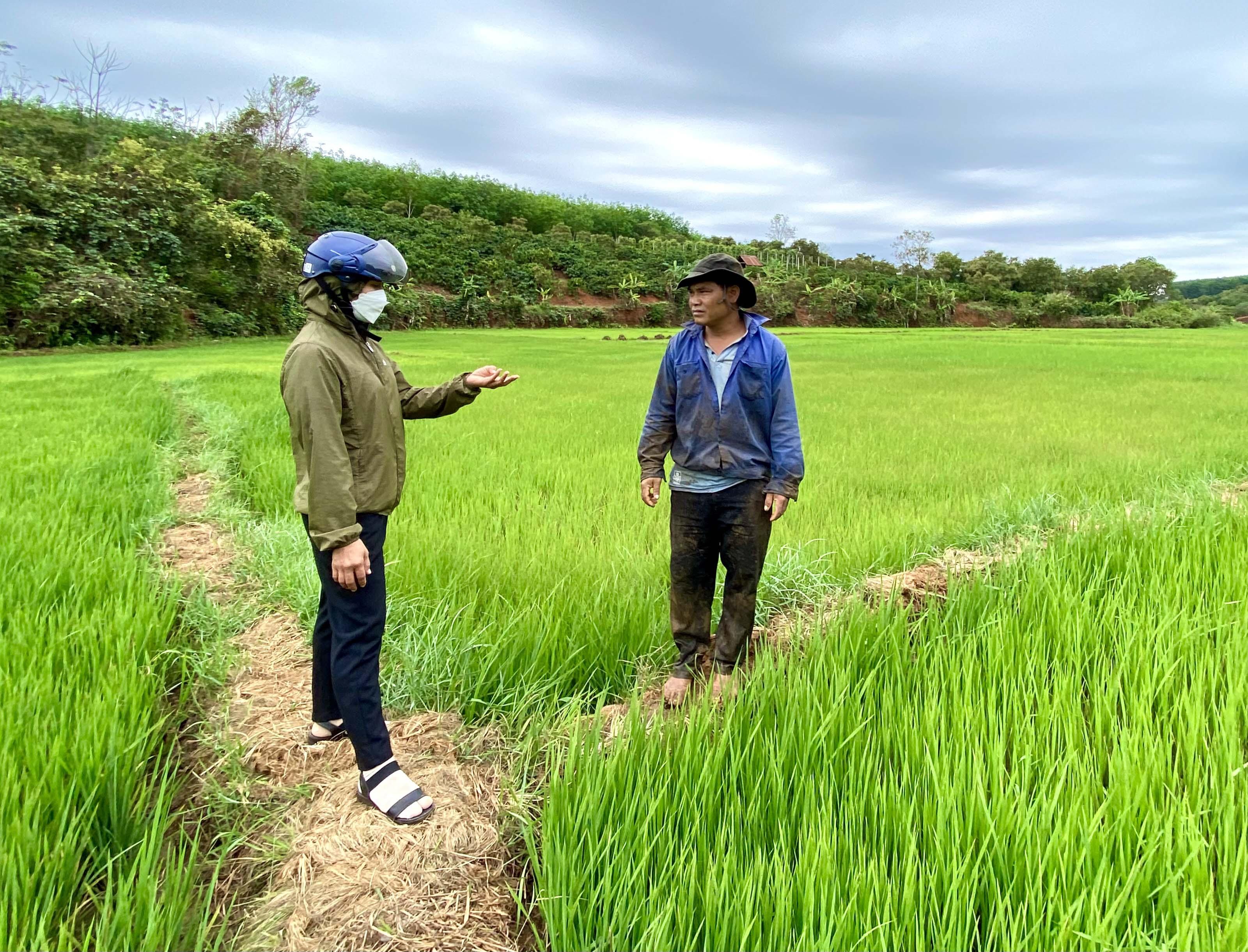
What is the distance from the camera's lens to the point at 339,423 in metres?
1.75

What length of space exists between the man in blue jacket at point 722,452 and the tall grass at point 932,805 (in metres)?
0.39

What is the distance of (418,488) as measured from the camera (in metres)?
4.94

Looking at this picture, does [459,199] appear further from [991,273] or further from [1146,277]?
[1146,277]

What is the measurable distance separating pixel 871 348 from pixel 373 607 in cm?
2338

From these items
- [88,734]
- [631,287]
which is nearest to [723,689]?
[88,734]

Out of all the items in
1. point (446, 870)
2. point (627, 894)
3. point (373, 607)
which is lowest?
point (446, 870)

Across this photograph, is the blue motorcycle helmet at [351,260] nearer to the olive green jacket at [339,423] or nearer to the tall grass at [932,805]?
the olive green jacket at [339,423]


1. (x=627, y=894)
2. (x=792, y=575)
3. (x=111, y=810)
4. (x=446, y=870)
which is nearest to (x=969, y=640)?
(x=792, y=575)

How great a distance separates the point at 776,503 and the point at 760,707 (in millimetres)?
744

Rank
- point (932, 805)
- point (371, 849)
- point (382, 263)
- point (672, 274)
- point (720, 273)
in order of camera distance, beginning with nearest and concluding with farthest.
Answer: point (932, 805), point (371, 849), point (382, 263), point (720, 273), point (672, 274)

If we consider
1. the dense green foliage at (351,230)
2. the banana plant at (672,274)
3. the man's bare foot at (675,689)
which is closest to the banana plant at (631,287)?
the dense green foliage at (351,230)

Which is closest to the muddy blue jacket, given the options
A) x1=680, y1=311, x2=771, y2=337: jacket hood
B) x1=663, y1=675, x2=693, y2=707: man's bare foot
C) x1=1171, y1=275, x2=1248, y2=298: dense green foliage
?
x1=680, y1=311, x2=771, y2=337: jacket hood

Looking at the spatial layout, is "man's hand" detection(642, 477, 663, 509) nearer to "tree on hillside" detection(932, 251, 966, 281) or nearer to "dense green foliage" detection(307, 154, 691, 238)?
"dense green foliage" detection(307, 154, 691, 238)

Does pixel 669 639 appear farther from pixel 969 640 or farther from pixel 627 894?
pixel 627 894
